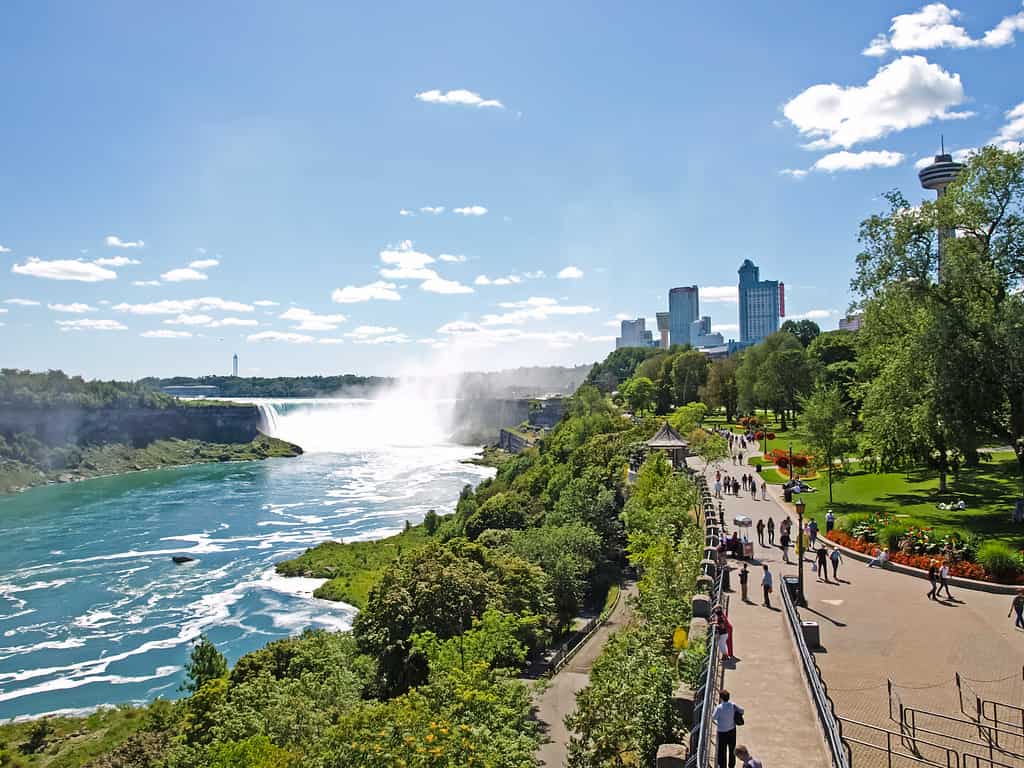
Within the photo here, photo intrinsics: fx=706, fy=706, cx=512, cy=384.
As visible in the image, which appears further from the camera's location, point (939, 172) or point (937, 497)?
point (939, 172)

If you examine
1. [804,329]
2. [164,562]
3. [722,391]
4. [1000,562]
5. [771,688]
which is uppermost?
[804,329]

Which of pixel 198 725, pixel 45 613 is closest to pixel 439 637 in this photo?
pixel 198 725

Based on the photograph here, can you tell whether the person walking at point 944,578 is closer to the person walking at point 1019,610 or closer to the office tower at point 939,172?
the person walking at point 1019,610

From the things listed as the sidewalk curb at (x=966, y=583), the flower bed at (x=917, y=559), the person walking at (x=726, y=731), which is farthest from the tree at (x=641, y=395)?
the person walking at (x=726, y=731)

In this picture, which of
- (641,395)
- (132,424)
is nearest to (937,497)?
(641,395)

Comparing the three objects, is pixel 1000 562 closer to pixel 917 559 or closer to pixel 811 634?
pixel 917 559
